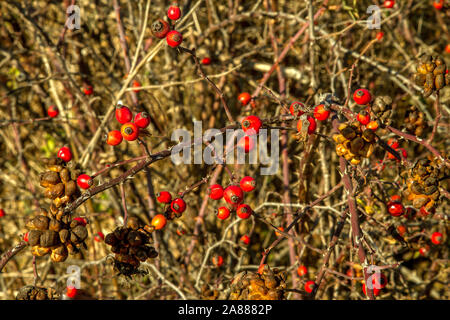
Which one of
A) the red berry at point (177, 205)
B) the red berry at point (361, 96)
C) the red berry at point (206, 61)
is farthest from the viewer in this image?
the red berry at point (206, 61)

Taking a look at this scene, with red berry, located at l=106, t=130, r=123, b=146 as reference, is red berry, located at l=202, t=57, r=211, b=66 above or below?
above

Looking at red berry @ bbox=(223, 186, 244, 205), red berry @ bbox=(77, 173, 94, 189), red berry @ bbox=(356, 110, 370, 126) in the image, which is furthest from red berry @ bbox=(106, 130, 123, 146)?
red berry @ bbox=(356, 110, 370, 126)

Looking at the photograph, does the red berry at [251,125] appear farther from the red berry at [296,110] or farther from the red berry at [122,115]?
the red berry at [122,115]

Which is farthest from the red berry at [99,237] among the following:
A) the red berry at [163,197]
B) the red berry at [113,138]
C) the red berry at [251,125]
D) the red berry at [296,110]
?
the red berry at [296,110]

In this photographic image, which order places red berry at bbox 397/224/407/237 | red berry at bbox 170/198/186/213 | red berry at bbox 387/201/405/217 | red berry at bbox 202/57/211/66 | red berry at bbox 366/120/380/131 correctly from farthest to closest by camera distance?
red berry at bbox 202/57/211/66, red berry at bbox 397/224/407/237, red berry at bbox 387/201/405/217, red berry at bbox 170/198/186/213, red berry at bbox 366/120/380/131

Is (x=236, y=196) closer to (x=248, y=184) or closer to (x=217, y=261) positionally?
(x=248, y=184)

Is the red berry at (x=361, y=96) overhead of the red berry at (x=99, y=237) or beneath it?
overhead

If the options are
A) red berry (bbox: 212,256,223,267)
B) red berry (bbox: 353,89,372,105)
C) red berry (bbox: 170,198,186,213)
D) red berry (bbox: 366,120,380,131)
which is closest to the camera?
red berry (bbox: 366,120,380,131)

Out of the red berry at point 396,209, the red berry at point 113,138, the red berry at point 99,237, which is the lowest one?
the red berry at point 99,237

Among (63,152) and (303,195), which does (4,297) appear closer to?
(63,152)

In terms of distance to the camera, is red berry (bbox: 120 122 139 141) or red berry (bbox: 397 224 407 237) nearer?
red berry (bbox: 120 122 139 141)

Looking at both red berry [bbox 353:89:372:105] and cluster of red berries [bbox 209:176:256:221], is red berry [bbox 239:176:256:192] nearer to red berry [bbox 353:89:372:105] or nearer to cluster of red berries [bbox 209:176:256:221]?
cluster of red berries [bbox 209:176:256:221]

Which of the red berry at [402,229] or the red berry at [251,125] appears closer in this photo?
the red berry at [251,125]
